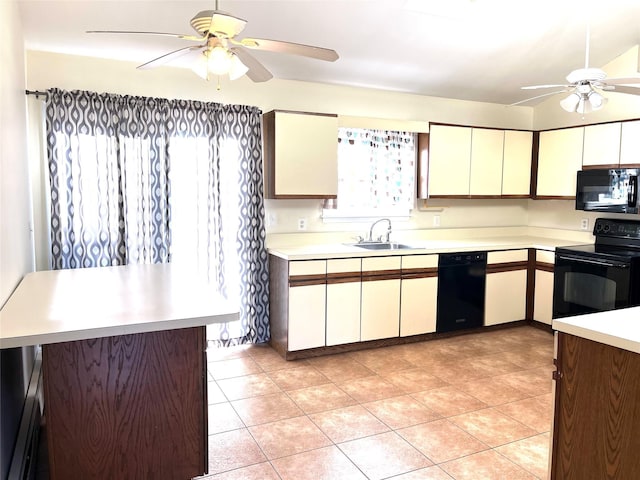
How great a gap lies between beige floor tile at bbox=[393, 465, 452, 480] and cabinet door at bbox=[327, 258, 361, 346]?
169 cm

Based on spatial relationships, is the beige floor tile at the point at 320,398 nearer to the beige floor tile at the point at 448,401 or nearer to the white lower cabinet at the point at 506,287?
the beige floor tile at the point at 448,401

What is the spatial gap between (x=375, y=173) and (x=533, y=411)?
2.51 meters

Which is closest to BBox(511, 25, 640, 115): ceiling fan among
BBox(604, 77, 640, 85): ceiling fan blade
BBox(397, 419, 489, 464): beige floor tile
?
BBox(604, 77, 640, 85): ceiling fan blade

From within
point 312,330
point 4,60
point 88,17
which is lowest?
point 312,330

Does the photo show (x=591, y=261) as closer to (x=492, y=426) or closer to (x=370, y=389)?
(x=492, y=426)

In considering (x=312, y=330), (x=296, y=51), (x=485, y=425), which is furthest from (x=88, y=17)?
(x=485, y=425)

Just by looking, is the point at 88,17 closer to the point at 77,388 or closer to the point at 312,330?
the point at 77,388

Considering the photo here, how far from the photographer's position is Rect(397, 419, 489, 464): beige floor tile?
8.45ft

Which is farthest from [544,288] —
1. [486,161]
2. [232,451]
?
[232,451]

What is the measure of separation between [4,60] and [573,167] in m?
4.60

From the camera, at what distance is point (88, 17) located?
121 inches

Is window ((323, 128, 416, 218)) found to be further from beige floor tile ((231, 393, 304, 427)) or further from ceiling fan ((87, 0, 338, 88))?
ceiling fan ((87, 0, 338, 88))

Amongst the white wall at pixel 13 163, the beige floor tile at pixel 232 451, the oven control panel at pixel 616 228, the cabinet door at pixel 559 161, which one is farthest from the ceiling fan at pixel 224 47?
the oven control panel at pixel 616 228

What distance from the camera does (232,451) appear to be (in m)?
2.58
